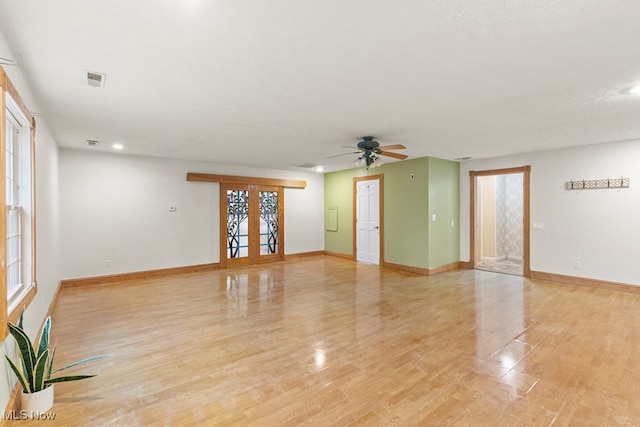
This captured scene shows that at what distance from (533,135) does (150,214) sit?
6.81 m

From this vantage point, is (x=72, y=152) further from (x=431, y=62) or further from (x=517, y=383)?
(x=517, y=383)

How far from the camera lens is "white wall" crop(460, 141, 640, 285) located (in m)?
4.90

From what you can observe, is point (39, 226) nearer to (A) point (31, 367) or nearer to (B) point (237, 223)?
(A) point (31, 367)

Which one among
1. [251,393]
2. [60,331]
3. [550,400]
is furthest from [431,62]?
→ [60,331]

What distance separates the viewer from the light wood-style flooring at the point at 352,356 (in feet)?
6.82

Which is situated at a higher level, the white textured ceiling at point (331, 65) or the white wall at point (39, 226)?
the white textured ceiling at point (331, 65)

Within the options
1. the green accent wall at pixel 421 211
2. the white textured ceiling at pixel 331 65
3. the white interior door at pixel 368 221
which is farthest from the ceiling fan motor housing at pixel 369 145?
the white interior door at pixel 368 221

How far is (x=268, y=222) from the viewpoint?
797 cm

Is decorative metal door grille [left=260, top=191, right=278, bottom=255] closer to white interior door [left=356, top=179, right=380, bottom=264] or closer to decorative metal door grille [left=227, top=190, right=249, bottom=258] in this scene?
decorative metal door grille [left=227, top=190, right=249, bottom=258]

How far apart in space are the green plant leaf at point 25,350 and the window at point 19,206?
13.1 inches

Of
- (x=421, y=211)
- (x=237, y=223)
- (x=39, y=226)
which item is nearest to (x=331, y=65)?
(x=39, y=226)

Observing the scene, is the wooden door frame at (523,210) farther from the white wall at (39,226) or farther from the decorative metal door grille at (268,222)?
the white wall at (39,226)

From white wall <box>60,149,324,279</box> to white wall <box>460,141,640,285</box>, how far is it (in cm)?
604

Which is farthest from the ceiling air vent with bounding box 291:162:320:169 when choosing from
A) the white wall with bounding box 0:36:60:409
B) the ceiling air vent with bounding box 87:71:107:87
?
the ceiling air vent with bounding box 87:71:107:87
